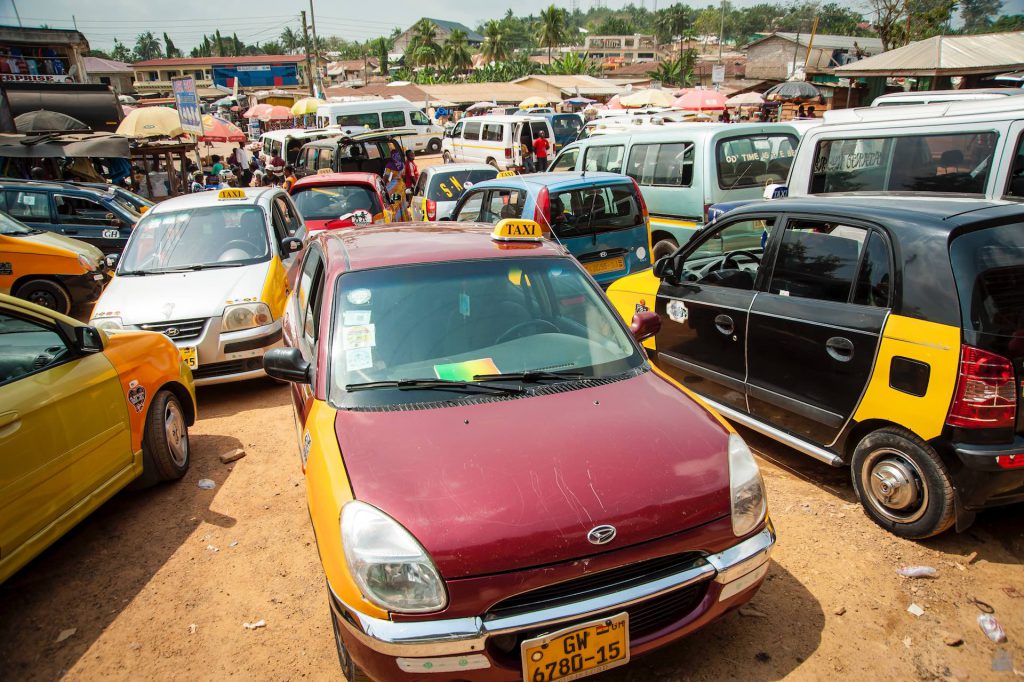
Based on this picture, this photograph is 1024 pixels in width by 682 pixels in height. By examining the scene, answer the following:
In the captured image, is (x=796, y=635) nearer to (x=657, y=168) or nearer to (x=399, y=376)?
(x=399, y=376)

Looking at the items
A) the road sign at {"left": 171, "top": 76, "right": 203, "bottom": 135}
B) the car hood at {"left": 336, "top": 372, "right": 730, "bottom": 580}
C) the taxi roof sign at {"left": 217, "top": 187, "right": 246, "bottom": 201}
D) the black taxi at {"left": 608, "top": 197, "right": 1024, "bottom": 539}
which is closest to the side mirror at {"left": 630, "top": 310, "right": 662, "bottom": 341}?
the car hood at {"left": 336, "top": 372, "right": 730, "bottom": 580}

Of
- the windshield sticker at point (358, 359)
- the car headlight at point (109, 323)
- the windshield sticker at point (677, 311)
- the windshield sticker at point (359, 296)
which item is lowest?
the car headlight at point (109, 323)

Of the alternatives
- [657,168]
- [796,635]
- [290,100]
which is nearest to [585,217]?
[657,168]

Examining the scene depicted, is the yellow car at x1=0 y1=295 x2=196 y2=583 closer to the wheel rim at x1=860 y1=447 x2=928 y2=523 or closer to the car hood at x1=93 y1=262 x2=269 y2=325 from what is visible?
the car hood at x1=93 y1=262 x2=269 y2=325

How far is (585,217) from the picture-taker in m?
7.16

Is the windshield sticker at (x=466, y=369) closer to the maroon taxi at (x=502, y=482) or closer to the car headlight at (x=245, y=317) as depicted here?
the maroon taxi at (x=502, y=482)

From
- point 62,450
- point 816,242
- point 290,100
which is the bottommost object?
point 62,450

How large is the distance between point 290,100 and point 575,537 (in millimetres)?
47426

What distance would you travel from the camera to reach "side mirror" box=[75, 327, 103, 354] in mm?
3743

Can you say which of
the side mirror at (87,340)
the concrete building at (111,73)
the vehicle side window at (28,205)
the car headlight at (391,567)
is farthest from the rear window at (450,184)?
the concrete building at (111,73)

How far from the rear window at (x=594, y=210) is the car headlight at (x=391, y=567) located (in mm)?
5234

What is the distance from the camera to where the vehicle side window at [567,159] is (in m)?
11.5

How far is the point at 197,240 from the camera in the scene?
22.1 feet

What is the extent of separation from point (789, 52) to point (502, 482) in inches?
2568
